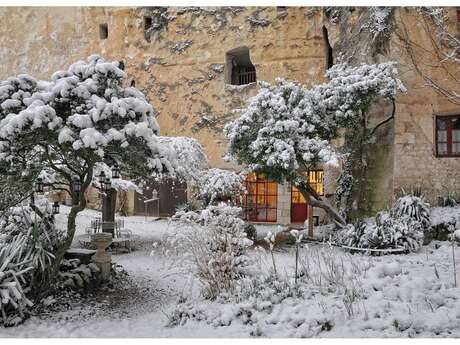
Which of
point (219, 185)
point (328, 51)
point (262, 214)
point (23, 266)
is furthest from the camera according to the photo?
point (262, 214)

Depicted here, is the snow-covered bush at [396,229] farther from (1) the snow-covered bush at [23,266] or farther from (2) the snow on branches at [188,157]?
(1) the snow-covered bush at [23,266]

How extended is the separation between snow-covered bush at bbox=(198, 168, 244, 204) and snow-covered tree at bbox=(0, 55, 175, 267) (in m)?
3.80

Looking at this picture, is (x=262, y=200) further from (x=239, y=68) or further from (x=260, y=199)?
(x=239, y=68)

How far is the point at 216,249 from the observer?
12.8 ft

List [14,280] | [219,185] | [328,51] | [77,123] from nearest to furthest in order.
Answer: [77,123], [14,280], [219,185], [328,51]

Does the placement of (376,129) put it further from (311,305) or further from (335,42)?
(311,305)

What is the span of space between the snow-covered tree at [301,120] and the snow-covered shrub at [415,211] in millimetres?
1004

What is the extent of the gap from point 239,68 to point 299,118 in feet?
16.7

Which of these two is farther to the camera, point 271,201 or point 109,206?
point 271,201

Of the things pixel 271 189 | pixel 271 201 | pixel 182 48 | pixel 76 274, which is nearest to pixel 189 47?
pixel 182 48

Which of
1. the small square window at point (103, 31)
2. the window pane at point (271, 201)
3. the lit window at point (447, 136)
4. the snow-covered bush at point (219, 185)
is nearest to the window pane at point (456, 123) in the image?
the lit window at point (447, 136)

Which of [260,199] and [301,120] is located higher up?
[301,120]

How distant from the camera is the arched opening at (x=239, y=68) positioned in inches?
407

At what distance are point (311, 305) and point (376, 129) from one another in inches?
181
